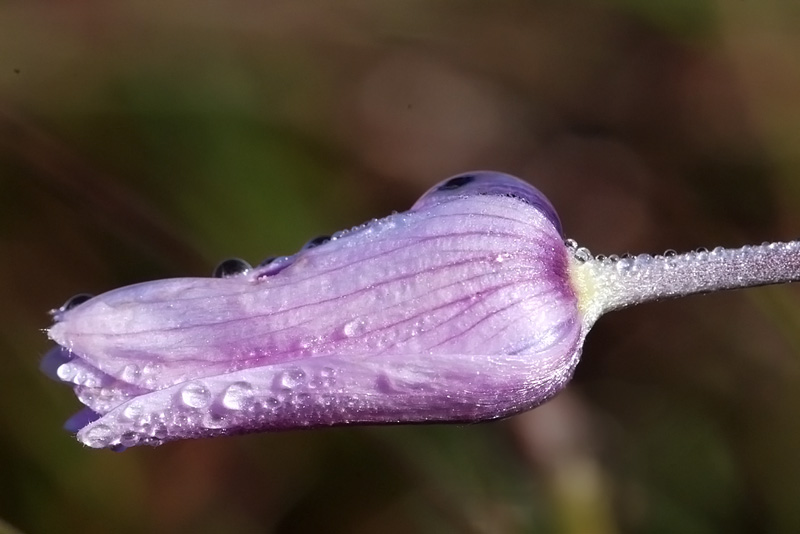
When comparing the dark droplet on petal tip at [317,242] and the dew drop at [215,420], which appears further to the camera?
the dark droplet on petal tip at [317,242]

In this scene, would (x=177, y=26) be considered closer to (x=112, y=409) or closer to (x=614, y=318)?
(x=614, y=318)

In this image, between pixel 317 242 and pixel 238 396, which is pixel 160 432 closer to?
pixel 238 396

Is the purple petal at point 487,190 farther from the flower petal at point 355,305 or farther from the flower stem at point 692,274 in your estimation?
the flower stem at point 692,274

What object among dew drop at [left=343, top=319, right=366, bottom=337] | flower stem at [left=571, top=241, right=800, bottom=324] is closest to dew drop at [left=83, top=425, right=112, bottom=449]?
dew drop at [left=343, top=319, right=366, bottom=337]

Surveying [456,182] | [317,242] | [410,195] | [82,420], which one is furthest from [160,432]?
[410,195]

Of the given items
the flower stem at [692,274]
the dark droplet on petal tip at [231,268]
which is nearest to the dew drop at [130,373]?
the dark droplet on petal tip at [231,268]

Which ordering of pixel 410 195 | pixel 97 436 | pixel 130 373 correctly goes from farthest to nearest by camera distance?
pixel 410 195 < pixel 130 373 < pixel 97 436

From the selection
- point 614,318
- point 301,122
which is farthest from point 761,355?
point 301,122
